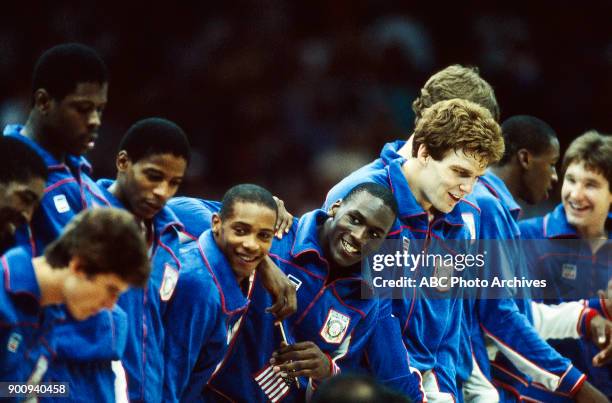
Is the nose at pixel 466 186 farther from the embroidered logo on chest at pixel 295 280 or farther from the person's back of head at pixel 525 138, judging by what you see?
the person's back of head at pixel 525 138

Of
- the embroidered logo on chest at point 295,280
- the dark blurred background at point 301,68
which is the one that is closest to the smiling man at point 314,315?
the embroidered logo on chest at point 295,280

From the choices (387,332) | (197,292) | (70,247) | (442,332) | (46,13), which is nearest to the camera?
(70,247)

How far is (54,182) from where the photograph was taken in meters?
3.84

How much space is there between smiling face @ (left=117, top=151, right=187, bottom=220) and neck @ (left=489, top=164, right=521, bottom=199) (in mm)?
2601

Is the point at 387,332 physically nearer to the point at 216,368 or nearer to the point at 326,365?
the point at 326,365

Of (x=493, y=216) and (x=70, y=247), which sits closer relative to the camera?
(x=70, y=247)

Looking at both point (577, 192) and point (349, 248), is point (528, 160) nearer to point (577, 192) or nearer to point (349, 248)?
point (577, 192)

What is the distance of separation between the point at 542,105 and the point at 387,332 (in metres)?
5.19

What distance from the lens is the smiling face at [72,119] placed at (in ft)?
12.8

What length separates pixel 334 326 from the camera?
4.46 m

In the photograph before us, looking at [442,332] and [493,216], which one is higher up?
[493,216]

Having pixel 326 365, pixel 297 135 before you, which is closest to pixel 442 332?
pixel 326 365

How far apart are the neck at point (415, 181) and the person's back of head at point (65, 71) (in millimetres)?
1615

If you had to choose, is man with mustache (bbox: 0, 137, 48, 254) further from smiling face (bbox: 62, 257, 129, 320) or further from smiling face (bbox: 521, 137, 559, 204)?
smiling face (bbox: 521, 137, 559, 204)
